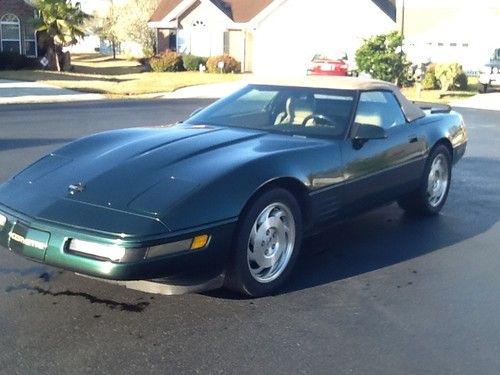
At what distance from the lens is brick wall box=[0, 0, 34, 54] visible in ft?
123

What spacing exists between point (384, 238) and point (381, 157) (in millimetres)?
847

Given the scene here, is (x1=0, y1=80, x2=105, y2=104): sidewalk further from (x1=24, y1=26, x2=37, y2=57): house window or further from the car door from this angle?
the car door

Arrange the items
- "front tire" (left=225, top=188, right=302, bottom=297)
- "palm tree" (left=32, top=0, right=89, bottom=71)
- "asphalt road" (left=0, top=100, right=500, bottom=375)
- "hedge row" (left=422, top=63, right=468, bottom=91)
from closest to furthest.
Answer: "asphalt road" (left=0, top=100, right=500, bottom=375) → "front tire" (left=225, top=188, right=302, bottom=297) → "hedge row" (left=422, top=63, right=468, bottom=91) → "palm tree" (left=32, top=0, right=89, bottom=71)

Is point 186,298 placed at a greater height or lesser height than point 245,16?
lesser

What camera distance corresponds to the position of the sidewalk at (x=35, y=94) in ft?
72.2

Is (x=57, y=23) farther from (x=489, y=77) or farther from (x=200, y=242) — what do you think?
(x=200, y=242)

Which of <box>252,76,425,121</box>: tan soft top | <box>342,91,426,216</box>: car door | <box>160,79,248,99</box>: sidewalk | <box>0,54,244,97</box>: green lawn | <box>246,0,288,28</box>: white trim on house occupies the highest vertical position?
<box>246,0,288,28</box>: white trim on house

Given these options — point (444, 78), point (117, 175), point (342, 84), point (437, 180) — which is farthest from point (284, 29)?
point (117, 175)

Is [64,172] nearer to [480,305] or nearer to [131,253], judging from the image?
[131,253]

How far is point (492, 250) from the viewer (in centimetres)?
630

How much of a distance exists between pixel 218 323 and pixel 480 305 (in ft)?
→ 5.79

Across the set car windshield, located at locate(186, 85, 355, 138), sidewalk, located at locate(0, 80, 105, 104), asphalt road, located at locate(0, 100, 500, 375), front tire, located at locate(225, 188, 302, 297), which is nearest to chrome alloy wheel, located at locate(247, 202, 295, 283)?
front tire, located at locate(225, 188, 302, 297)

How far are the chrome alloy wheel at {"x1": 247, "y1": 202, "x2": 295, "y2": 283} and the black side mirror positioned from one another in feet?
3.29

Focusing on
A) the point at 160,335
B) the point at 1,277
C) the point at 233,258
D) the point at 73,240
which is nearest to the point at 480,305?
the point at 233,258
